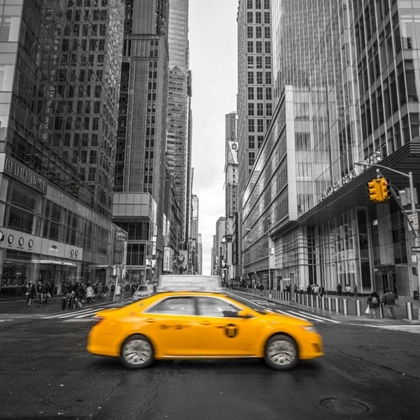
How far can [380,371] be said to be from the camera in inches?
291

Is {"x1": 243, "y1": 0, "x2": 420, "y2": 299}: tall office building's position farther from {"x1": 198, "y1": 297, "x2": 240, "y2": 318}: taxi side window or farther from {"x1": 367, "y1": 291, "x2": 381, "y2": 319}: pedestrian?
{"x1": 198, "y1": 297, "x2": 240, "y2": 318}: taxi side window

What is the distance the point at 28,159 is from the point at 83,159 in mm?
15684

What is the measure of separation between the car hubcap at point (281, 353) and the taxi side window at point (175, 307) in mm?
1704

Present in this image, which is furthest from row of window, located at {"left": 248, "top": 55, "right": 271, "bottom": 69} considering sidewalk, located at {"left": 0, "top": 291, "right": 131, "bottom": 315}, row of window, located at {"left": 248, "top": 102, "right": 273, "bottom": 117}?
sidewalk, located at {"left": 0, "top": 291, "right": 131, "bottom": 315}

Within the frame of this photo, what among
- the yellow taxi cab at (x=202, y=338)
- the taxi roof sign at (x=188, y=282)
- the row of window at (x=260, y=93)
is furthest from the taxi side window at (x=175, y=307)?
the row of window at (x=260, y=93)

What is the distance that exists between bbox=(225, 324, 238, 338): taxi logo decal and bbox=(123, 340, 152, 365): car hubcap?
154 centimetres

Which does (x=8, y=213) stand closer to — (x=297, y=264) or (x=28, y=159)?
(x=28, y=159)

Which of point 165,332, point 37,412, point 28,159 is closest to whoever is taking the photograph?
point 37,412

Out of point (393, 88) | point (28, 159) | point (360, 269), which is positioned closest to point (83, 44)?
point (28, 159)

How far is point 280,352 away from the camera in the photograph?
7.26 metres

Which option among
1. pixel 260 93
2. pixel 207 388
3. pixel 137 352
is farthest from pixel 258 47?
pixel 207 388

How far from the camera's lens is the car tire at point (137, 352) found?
23.7 ft

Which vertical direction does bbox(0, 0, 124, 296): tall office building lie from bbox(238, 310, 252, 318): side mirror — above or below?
above

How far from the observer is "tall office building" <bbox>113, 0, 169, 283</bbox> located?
78.0 meters
